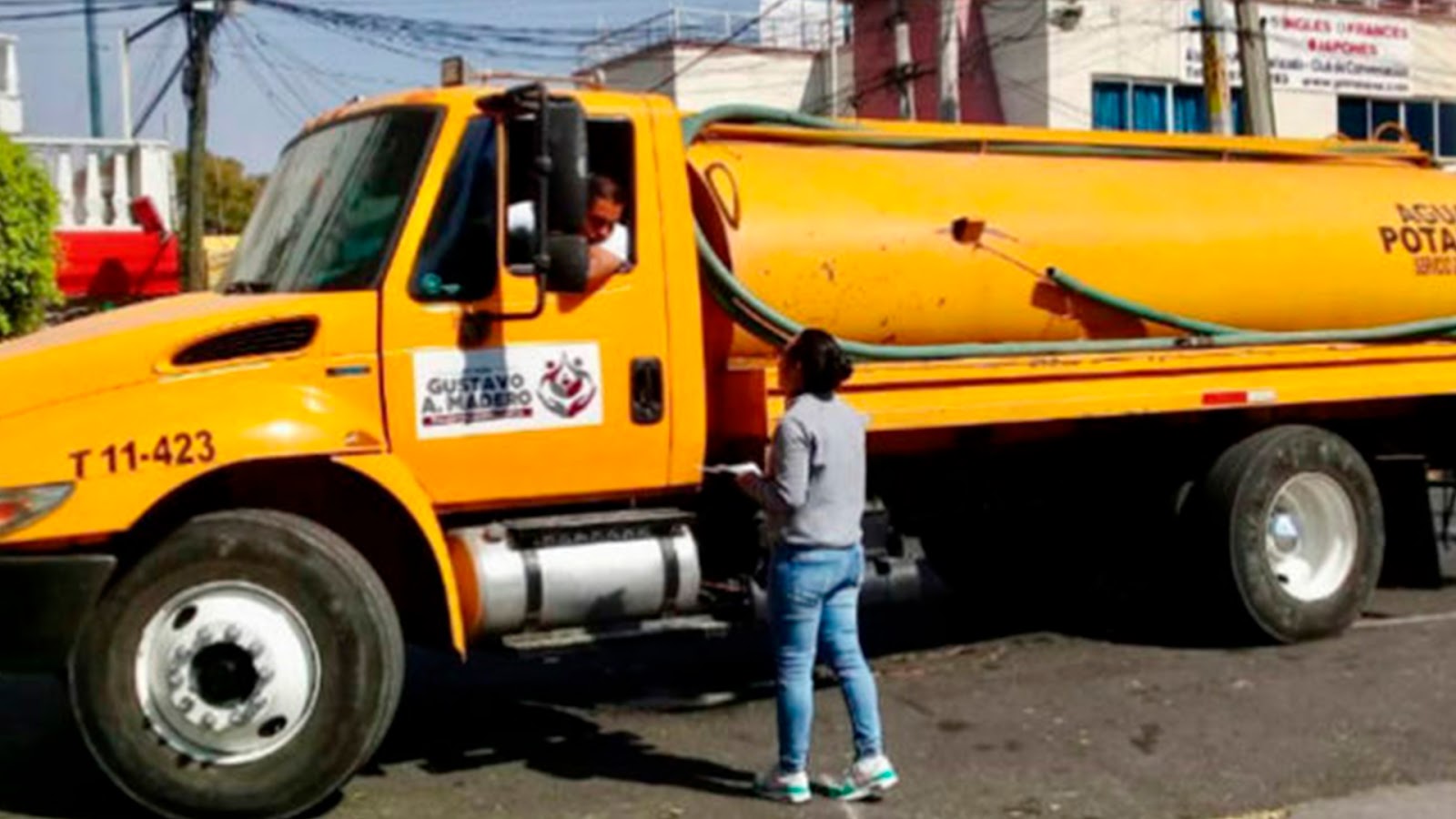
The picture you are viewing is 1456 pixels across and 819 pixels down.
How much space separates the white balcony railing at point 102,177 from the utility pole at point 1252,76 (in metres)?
13.5

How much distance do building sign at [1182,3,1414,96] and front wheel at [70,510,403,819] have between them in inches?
1244

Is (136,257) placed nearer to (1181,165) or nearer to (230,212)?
(1181,165)

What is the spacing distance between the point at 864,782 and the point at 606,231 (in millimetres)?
2341

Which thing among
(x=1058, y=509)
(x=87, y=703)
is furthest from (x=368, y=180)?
(x=1058, y=509)

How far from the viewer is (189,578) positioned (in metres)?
5.92

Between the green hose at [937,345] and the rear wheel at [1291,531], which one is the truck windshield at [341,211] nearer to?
the green hose at [937,345]

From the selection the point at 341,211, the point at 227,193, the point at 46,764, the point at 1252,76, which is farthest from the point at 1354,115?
the point at 227,193

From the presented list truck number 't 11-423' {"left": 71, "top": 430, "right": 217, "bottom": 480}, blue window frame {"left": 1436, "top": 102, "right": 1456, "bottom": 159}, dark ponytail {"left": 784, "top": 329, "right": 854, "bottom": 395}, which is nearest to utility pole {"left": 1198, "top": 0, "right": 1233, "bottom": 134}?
dark ponytail {"left": 784, "top": 329, "right": 854, "bottom": 395}

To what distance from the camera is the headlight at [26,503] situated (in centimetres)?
569

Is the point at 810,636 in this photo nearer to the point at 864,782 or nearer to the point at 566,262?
the point at 864,782

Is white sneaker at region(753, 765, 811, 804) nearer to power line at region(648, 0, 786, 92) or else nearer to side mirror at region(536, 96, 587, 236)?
side mirror at region(536, 96, 587, 236)

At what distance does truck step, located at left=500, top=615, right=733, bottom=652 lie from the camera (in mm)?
Result: 6582

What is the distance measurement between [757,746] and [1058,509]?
8.98 ft

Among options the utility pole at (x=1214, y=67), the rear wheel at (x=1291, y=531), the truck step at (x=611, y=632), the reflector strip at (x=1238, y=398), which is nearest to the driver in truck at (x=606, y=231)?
the truck step at (x=611, y=632)
